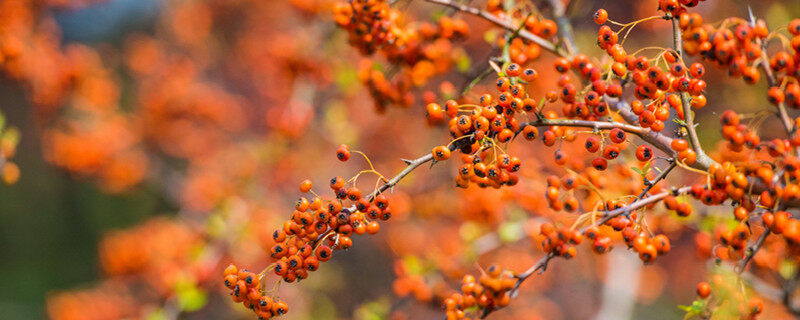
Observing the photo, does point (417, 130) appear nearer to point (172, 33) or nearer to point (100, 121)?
point (100, 121)

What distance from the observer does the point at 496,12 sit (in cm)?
225

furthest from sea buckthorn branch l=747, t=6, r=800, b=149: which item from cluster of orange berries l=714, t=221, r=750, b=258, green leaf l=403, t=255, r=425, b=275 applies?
green leaf l=403, t=255, r=425, b=275

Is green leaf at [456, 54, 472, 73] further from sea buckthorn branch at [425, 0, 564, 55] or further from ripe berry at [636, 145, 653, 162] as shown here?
ripe berry at [636, 145, 653, 162]

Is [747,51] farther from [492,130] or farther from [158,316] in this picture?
[158,316]

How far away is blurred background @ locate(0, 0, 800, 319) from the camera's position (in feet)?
Result: 12.8

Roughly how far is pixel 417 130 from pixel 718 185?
210 inches

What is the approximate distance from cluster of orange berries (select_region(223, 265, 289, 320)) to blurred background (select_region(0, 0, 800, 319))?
43.9 inches

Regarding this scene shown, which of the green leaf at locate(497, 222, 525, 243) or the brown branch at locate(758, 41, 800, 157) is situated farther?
the green leaf at locate(497, 222, 525, 243)

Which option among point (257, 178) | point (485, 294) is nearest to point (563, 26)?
point (485, 294)

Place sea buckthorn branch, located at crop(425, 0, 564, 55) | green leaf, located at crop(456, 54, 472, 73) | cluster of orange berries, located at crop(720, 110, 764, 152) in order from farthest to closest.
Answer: green leaf, located at crop(456, 54, 472, 73), sea buckthorn branch, located at crop(425, 0, 564, 55), cluster of orange berries, located at crop(720, 110, 764, 152)

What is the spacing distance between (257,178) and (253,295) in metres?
4.14

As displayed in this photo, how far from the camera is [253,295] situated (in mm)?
1699

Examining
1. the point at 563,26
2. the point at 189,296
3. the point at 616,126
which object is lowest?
the point at 616,126

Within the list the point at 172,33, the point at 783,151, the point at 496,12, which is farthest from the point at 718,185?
the point at 172,33
